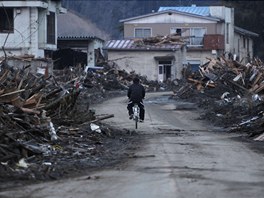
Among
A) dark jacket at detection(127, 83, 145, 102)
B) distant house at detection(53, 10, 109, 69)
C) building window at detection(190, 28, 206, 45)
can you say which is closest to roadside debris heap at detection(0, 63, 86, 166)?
dark jacket at detection(127, 83, 145, 102)

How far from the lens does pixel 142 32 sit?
251 ft

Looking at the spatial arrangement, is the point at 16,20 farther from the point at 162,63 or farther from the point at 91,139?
the point at 91,139

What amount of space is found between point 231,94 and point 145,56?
97.8 ft

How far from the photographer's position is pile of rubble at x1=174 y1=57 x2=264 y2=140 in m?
24.5

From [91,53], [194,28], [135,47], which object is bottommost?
[91,53]

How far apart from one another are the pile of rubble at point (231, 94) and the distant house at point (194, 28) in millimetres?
26624

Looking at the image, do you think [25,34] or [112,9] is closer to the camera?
[25,34]

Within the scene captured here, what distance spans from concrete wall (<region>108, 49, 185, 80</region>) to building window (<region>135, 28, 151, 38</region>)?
10.5 metres

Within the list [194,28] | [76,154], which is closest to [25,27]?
[194,28]

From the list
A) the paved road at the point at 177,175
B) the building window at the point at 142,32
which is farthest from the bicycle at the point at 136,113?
the building window at the point at 142,32

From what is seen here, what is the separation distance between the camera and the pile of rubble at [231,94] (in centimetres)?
2455

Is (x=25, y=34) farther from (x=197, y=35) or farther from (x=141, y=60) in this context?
(x=197, y=35)

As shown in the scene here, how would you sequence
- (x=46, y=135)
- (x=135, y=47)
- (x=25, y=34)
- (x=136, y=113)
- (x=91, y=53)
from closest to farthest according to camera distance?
(x=46, y=135)
(x=136, y=113)
(x=25, y=34)
(x=91, y=53)
(x=135, y=47)

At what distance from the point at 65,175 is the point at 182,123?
49.1 ft
